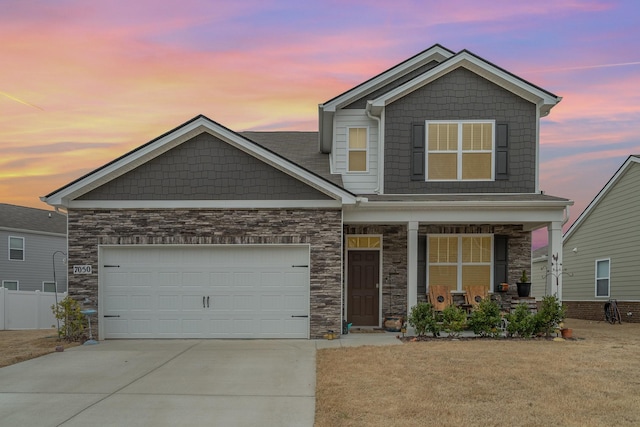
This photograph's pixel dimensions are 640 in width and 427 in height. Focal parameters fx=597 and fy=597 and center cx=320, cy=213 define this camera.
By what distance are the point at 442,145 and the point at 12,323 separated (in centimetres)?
1656

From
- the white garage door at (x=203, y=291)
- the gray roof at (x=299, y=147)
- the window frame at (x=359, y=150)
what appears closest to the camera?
the white garage door at (x=203, y=291)

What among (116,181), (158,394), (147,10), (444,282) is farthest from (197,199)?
(444,282)

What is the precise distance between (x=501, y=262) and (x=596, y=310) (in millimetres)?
9390

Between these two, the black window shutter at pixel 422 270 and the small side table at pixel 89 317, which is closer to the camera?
the small side table at pixel 89 317

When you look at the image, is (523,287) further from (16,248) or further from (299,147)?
(16,248)

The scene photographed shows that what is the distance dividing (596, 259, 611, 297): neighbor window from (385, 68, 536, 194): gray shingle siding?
930cm

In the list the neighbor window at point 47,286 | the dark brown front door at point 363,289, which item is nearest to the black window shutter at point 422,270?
the dark brown front door at point 363,289

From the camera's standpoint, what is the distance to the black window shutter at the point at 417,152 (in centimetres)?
1562

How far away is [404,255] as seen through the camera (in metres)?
16.2

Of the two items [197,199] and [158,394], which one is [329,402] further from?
[197,199]

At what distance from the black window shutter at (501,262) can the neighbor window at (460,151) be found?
1.86 metres

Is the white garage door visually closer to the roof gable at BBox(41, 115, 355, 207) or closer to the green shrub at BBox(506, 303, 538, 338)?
the roof gable at BBox(41, 115, 355, 207)

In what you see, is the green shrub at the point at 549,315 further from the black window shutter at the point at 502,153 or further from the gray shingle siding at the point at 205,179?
the gray shingle siding at the point at 205,179

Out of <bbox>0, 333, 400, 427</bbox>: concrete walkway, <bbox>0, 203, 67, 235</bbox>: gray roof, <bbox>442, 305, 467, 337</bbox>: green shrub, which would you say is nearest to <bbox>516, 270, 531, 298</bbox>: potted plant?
<bbox>442, 305, 467, 337</bbox>: green shrub
